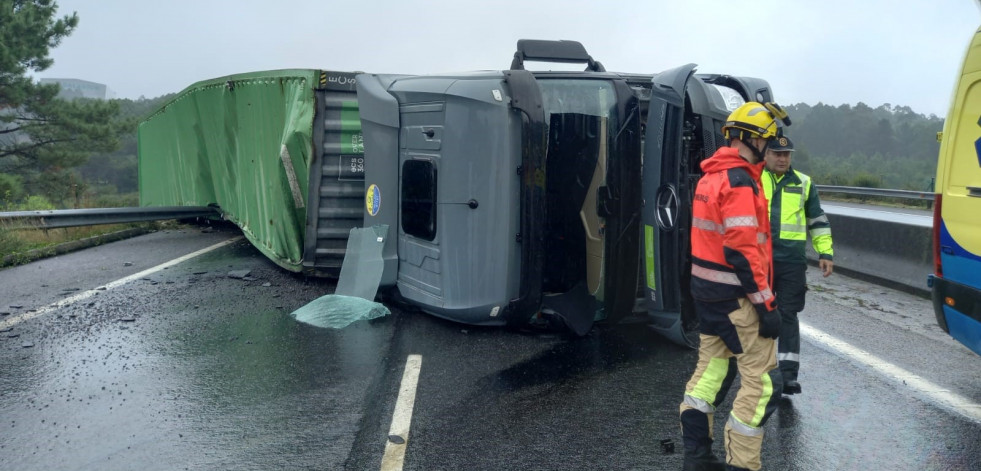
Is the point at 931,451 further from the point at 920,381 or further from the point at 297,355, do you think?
the point at 297,355

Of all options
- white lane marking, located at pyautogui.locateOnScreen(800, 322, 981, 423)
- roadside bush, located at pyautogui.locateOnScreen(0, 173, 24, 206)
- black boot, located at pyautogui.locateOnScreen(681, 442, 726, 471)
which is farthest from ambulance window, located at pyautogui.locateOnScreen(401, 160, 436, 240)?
roadside bush, located at pyautogui.locateOnScreen(0, 173, 24, 206)

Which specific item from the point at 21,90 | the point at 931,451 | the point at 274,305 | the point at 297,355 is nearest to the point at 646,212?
the point at 931,451

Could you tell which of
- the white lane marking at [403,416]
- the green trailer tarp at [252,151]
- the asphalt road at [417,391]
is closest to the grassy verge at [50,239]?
the green trailer tarp at [252,151]

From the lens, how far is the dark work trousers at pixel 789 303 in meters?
4.44

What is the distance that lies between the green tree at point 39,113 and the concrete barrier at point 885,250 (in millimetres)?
35679

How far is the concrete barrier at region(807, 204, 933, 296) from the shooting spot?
757 centimetres

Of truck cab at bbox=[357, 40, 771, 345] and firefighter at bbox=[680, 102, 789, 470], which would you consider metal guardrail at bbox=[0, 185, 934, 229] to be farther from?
firefighter at bbox=[680, 102, 789, 470]

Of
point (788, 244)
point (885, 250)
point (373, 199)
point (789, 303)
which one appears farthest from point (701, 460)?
point (885, 250)

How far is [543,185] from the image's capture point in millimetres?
5496

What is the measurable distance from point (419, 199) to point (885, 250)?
17.8 feet

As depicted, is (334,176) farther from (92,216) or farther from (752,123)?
(752,123)

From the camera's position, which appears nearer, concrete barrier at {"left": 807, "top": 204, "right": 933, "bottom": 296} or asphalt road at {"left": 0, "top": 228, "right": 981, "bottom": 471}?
asphalt road at {"left": 0, "top": 228, "right": 981, "bottom": 471}

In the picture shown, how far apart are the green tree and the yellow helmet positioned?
37.4 m

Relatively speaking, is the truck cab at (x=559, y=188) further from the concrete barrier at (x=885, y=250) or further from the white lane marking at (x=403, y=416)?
the concrete barrier at (x=885, y=250)
